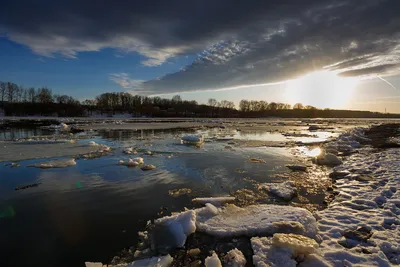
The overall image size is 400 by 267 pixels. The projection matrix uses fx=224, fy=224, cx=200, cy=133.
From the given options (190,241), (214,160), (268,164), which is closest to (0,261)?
(190,241)

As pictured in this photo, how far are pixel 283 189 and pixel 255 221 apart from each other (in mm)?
2156

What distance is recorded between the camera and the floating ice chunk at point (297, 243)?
340cm

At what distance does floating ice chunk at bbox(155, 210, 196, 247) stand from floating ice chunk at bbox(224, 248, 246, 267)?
2.64ft

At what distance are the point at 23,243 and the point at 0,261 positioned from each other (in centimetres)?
45

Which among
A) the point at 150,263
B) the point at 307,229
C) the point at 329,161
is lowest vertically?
the point at 150,263

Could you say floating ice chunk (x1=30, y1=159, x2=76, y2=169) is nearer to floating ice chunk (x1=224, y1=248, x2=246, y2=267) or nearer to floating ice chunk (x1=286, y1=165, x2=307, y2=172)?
floating ice chunk (x1=224, y1=248, x2=246, y2=267)

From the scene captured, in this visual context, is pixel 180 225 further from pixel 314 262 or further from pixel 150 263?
pixel 314 262

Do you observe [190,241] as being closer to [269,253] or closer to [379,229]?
[269,253]

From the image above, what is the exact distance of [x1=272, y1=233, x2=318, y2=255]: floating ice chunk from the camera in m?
3.40

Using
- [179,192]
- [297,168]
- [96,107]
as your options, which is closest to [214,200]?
[179,192]

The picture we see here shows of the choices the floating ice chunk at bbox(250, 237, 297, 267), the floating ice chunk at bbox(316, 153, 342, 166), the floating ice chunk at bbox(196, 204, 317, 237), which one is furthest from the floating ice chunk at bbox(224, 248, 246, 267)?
the floating ice chunk at bbox(316, 153, 342, 166)

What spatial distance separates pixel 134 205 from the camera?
210 inches

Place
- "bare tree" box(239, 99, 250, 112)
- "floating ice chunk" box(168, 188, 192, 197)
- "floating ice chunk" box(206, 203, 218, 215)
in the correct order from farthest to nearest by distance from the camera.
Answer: "bare tree" box(239, 99, 250, 112) < "floating ice chunk" box(168, 188, 192, 197) < "floating ice chunk" box(206, 203, 218, 215)

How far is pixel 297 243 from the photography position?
3477 millimetres
